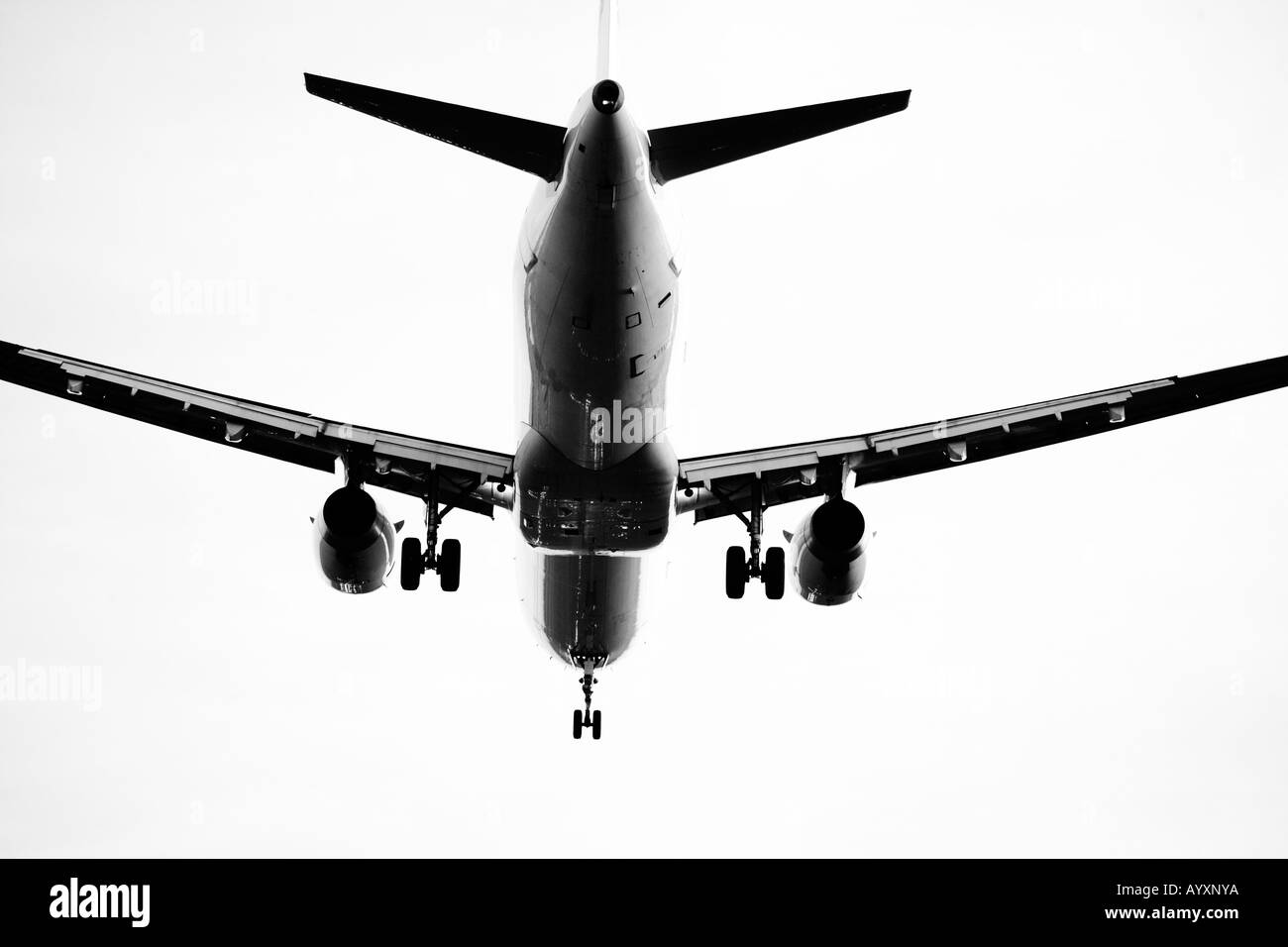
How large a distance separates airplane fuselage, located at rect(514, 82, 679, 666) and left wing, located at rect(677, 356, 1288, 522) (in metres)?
2.06

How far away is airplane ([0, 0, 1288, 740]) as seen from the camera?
1856 cm

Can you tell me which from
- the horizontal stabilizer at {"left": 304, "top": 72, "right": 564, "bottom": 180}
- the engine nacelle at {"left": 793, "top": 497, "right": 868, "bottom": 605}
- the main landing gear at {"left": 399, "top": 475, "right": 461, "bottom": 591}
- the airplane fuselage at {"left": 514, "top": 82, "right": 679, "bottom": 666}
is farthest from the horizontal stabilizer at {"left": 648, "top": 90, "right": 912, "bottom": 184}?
the main landing gear at {"left": 399, "top": 475, "right": 461, "bottom": 591}

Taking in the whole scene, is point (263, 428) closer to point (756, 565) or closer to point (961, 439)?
point (756, 565)

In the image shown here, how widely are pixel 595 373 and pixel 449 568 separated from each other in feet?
21.0

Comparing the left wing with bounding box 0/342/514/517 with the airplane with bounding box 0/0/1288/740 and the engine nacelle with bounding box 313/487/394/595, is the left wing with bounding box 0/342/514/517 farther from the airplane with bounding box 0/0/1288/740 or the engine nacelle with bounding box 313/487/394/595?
the engine nacelle with bounding box 313/487/394/595

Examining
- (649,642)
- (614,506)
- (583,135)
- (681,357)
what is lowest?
(649,642)

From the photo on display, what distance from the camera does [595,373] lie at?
66.4ft

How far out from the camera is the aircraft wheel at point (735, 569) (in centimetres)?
2545

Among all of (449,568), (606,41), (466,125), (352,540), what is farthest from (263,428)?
(606,41)

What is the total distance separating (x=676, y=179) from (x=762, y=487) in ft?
22.9

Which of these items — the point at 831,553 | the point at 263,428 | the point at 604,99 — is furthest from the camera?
the point at 831,553

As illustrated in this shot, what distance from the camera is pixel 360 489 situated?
23812 mm

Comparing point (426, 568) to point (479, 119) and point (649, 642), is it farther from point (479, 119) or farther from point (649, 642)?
point (479, 119)
